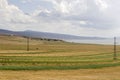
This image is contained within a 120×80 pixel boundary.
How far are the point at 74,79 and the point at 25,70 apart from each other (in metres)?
7.63

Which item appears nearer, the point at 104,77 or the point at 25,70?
the point at 104,77

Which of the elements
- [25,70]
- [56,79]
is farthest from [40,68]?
[56,79]

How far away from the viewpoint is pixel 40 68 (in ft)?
126

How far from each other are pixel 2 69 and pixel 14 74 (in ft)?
12.6

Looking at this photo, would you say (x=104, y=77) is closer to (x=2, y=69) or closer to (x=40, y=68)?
(x=40, y=68)

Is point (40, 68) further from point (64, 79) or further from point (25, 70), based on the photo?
point (64, 79)

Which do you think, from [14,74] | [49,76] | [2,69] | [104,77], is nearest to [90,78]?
[104,77]

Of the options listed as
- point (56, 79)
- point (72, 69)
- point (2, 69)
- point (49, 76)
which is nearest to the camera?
point (56, 79)

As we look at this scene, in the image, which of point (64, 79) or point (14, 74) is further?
point (14, 74)

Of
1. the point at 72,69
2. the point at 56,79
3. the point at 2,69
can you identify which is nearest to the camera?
the point at 56,79

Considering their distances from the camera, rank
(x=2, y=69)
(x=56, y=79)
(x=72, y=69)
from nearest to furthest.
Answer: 1. (x=56, y=79)
2. (x=2, y=69)
3. (x=72, y=69)

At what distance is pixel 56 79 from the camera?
3044 cm

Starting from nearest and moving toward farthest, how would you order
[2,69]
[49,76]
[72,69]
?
[49,76] < [2,69] < [72,69]

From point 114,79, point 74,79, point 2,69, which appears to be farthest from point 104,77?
point 2,69
